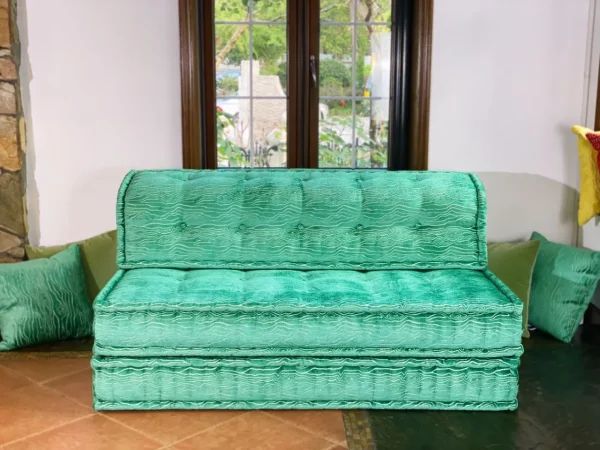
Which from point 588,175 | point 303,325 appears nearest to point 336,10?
point 588,175

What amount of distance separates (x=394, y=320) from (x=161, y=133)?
5.96ft

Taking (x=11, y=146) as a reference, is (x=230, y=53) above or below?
above

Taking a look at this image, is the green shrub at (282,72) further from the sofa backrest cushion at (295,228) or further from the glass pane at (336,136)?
the sofa backrest cushion at (295,228)

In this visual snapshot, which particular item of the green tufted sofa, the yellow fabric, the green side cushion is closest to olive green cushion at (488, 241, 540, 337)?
the yellow fabric

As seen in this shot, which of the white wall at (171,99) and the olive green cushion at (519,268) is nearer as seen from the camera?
the olive green cushion at (519,268)

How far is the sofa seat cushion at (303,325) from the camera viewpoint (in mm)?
2830

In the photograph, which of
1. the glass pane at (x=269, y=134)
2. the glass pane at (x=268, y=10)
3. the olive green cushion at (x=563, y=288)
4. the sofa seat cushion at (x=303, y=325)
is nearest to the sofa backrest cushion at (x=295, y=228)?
the sofa seat cushion at (x=303, y=325)

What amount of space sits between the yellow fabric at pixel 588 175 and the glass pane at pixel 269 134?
1580 mm

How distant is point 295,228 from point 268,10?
1452 millimetres

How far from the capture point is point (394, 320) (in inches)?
112

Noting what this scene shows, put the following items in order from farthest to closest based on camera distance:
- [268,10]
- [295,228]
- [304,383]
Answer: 1. [268,10]
2. [295,228]
3. [304,383]

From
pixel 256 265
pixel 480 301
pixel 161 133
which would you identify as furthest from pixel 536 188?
pixel 161 133

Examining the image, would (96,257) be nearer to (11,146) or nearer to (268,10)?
(11,146)

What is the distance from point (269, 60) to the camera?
4.14 metres
